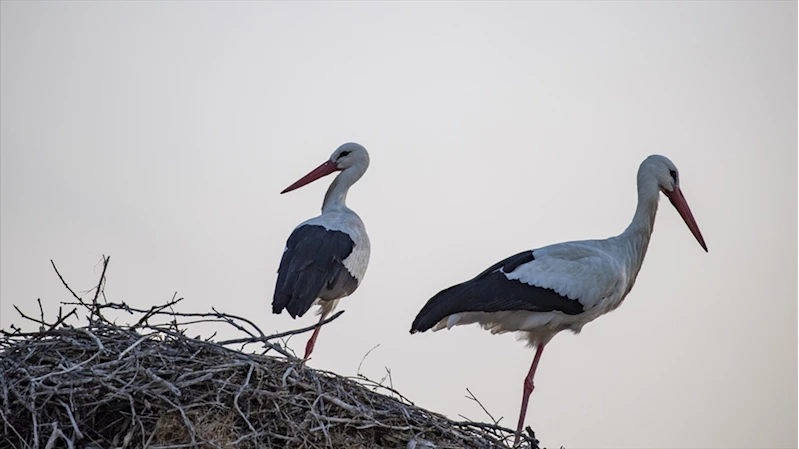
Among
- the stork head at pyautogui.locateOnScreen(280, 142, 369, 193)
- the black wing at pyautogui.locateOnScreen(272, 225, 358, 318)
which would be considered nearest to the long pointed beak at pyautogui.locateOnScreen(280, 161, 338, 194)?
the stork head at pyautogui.locateOnScreen(280, 142, 369, 193)

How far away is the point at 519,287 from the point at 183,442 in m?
2.96

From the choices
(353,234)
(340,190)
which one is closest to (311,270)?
(353,234)

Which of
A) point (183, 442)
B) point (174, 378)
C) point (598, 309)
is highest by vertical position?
point (598, 309)

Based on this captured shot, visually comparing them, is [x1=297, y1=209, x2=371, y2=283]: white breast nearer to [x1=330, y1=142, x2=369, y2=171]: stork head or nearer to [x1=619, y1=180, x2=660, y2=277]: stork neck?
[x1=330, y1=142, x2=369, y2=171]: stork head

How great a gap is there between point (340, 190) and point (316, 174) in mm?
442

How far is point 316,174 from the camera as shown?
9.66 meters

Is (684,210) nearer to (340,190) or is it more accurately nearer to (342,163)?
(340,190)

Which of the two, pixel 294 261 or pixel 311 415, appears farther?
pixel 294 261

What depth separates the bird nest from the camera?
4812 mm

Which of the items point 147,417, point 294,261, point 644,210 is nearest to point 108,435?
point 147,417

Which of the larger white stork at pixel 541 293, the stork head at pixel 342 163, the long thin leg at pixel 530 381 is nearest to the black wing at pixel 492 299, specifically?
the larger white stork at pixel 541 293

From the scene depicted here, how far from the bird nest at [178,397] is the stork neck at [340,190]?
3.61 metres

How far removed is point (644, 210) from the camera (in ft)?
26.2

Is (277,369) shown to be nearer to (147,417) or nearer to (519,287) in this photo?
(147,417)
